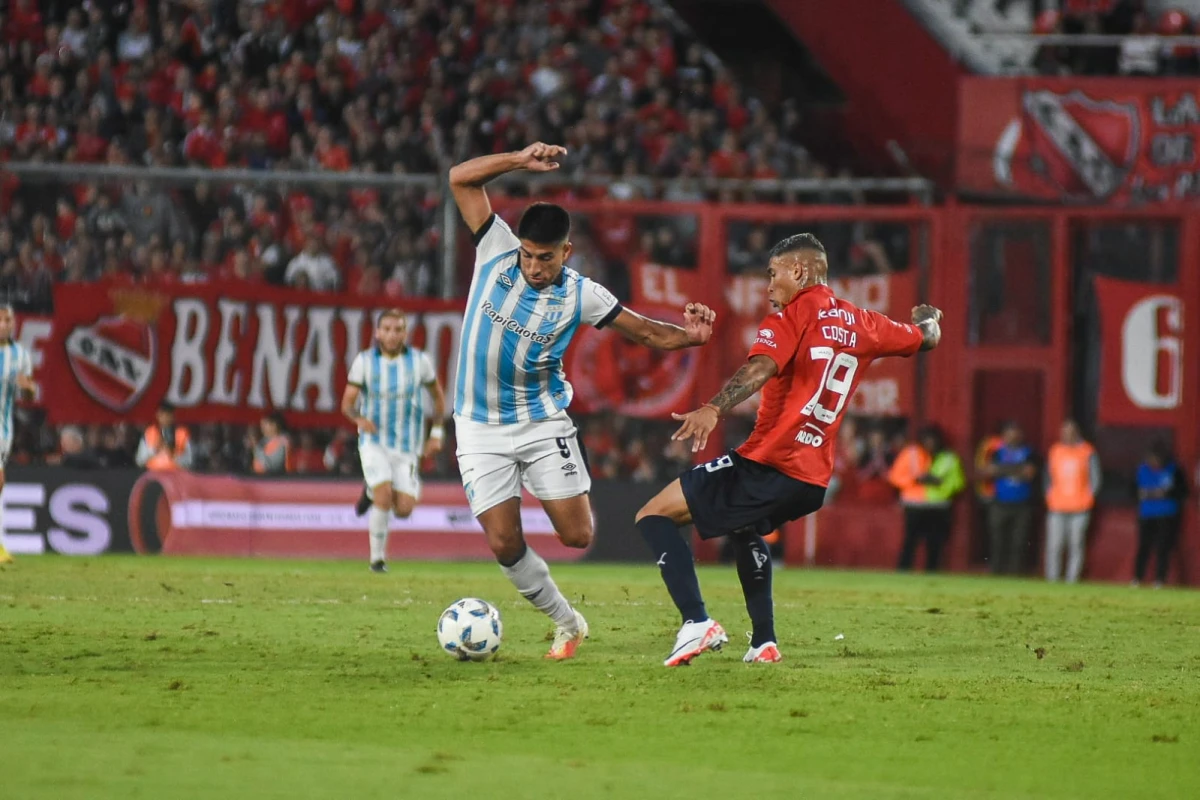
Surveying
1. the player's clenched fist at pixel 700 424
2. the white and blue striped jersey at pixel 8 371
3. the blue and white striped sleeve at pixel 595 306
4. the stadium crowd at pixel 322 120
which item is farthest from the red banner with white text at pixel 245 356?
the player's clenched fist at pixel 700 424

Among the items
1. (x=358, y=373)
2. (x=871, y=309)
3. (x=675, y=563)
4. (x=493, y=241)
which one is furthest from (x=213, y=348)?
(x=675, y=563)

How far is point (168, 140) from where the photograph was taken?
23.0 m

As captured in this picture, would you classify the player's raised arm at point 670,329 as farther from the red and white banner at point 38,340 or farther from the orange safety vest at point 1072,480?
the orange safety vest at point 1072,480

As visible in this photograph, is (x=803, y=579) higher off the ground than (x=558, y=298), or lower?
lower

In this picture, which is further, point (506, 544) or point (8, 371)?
point (8, 371)

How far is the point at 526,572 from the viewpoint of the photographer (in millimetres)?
9828

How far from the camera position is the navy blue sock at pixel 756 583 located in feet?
31.7

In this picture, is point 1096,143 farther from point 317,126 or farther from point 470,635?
point 470,635

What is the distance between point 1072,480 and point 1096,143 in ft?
13.6

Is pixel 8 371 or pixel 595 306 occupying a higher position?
pixel 595 306

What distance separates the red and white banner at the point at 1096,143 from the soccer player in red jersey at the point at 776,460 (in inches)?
511

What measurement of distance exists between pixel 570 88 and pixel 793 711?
1848cm

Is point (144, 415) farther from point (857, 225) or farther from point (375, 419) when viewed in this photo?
point (857, 225)

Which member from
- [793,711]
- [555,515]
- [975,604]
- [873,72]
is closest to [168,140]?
[873,72]
